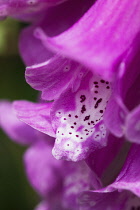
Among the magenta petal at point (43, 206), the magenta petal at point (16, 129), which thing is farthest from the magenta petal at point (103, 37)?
the magenta petal at point (43, 206)

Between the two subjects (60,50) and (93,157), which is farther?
(93,157)

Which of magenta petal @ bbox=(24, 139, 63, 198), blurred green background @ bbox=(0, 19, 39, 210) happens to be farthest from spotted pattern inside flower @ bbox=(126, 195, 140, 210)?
blurred green background @ bbox=(0, 19, 39, 210)

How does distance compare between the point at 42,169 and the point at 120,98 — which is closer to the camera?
the point at 120,98

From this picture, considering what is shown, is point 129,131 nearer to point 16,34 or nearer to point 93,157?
point 93,157

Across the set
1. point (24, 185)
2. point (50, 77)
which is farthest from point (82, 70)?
point (24, 185)

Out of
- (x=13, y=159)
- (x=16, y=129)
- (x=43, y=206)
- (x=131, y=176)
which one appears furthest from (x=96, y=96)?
(x=13, y=159)

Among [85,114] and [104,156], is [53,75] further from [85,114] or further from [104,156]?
[104,156]
